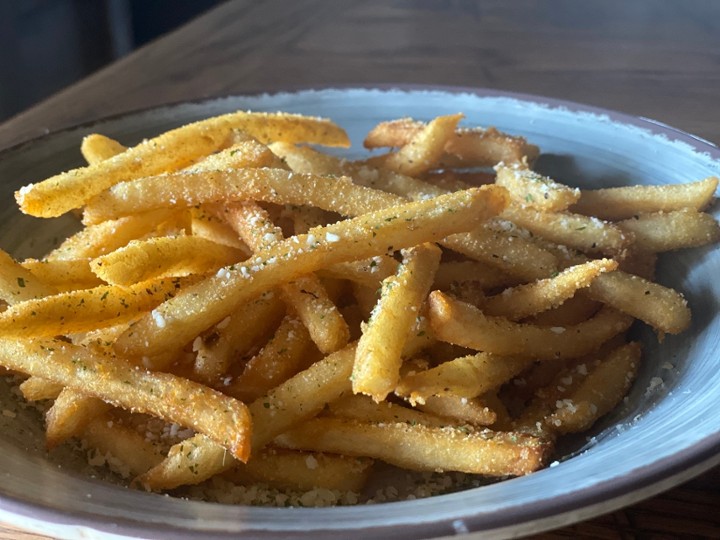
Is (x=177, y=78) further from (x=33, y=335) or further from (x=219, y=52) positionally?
(x=33, y=335)

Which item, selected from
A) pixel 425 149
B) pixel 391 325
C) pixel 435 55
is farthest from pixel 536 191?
pixel 435 55

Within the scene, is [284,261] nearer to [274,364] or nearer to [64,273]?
[274,364]

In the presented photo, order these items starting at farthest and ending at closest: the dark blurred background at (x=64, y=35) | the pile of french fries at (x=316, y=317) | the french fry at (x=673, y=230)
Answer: the dark blurred background at (x=64, y=35) → the french fry at (x=673, y=230) → the pile of french fries at (x=316, y=317)

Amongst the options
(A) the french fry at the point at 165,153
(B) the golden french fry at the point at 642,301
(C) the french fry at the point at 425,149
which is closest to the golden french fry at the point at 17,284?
(A) the french fry at the point at 165,153

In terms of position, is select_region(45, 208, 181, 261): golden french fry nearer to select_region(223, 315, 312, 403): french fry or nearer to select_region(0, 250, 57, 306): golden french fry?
select_region(0, 250, 57, 306): golden french fry

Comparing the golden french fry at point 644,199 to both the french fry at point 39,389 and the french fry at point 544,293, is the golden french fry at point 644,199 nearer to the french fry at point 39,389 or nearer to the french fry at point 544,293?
the french fry at point 544,293

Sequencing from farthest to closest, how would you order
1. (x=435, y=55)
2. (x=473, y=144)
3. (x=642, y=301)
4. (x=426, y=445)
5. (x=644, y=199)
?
(x=435, y=55) → (x=473, y=144) → (x=644, y=199) → (x=642, y=301) → (x=426, y=445)
